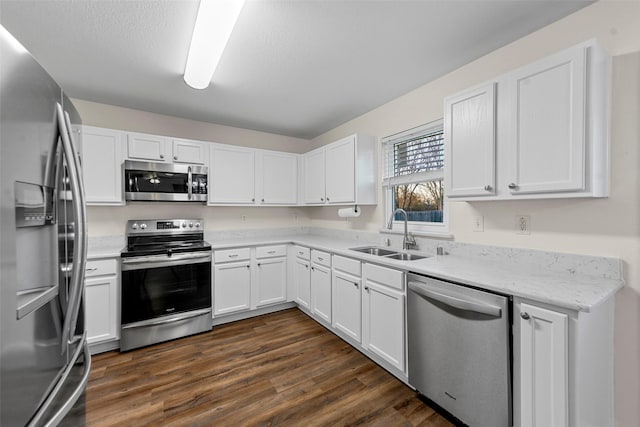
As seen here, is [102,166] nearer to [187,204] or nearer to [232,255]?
[187,204]

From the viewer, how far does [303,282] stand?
346cm

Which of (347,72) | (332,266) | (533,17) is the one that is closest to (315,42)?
(347,72)

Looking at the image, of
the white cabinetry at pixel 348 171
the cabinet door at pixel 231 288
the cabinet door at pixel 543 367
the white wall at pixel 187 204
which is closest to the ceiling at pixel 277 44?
the white wall at pixel 187 204

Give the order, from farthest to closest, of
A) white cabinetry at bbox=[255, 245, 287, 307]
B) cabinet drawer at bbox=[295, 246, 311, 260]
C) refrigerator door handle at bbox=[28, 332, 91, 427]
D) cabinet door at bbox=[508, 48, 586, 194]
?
white cabinetry at bbox=[255, 245, 287, 307] → cabinet drawer at bbox=[295, 246, 311, 260] → cabinet door at bbox=[508, 48, 586, 194] → refrigerator door handle at bbox=[28, 332, 91, 427]

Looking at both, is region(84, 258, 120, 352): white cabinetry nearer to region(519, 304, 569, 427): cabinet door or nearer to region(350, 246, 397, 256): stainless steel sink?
region(350, 246, 397, 256): stainless steel sink

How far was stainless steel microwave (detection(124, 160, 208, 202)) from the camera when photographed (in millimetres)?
2928

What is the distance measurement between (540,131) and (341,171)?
6.54 feet

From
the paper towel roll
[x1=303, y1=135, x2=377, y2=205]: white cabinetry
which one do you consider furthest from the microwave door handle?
the paper towel roll

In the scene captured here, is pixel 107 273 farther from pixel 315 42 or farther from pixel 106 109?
pixel 315 42

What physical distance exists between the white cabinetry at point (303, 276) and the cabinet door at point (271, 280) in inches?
6.6

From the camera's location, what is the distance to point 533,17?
1.76 meters

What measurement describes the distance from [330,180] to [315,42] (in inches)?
67.0

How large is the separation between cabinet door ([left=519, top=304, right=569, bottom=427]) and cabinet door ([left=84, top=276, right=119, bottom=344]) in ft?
10.8

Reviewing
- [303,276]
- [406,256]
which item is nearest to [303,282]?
[303,276]
